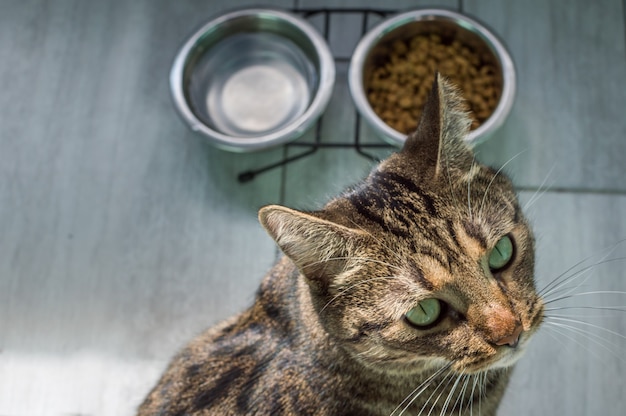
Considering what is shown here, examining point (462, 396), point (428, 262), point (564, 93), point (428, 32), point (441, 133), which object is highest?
point (428, 32)

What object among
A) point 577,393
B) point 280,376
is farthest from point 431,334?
point 577,393

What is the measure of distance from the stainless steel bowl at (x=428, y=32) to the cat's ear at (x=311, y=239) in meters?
0.81

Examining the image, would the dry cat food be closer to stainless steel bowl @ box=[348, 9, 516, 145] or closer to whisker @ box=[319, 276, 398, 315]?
stainless steel bowl @ box=[348, 9, 516, 145]

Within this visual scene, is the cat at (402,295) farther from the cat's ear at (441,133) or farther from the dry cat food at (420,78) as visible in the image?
the dry cat food at (420,78)

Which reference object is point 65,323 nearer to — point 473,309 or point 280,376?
point 280,376

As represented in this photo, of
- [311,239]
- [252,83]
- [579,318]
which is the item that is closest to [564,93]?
[579,318]

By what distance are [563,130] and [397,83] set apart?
583 millimetres

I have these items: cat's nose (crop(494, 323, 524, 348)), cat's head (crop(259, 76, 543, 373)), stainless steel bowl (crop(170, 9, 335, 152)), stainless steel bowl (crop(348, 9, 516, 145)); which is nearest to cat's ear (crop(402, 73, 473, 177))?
cat's head (crop(259, 76, 543, 373))

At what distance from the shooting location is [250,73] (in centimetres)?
212

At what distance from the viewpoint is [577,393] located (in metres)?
1.81

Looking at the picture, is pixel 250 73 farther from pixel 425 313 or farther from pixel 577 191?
pixel 425 313

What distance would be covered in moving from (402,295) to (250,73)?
50.7 inches

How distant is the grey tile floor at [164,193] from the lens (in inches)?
74.5

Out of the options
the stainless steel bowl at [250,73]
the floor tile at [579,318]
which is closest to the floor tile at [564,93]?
the floor tile at [579,318]
